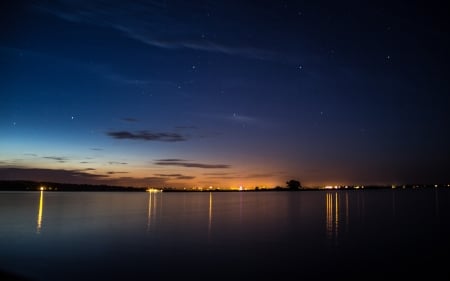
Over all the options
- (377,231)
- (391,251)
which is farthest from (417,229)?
(391,251)

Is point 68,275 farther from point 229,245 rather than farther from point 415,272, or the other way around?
point 415,272

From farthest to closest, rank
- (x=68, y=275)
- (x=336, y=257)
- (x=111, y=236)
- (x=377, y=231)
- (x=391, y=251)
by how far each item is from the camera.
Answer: (x=377, y=231) < (x=111, y=236) < (x=391, y=251) < (x=336, y=257) < (x=68, y=275)

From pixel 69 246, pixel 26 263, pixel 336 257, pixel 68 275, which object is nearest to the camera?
pixel 68 275

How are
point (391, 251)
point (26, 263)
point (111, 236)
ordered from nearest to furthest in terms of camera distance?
point (26, 263) → point (391, 251) → point (111, 236)

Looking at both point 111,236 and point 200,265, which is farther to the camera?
point 111,236

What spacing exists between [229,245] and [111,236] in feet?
36.0

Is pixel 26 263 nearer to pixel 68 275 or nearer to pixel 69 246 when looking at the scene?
pixel 68 275

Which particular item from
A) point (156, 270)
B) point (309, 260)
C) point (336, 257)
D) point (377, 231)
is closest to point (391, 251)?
point (336, 257)

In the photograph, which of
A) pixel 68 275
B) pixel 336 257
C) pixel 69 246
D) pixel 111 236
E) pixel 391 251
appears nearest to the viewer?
pixel 68 275

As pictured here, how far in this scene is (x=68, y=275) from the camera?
737 inches

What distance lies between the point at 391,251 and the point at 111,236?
72.7 ft

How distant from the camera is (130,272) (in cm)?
1938

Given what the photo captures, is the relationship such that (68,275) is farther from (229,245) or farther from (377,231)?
(377,231)

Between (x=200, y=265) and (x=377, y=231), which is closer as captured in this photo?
(x=200, y=265)
